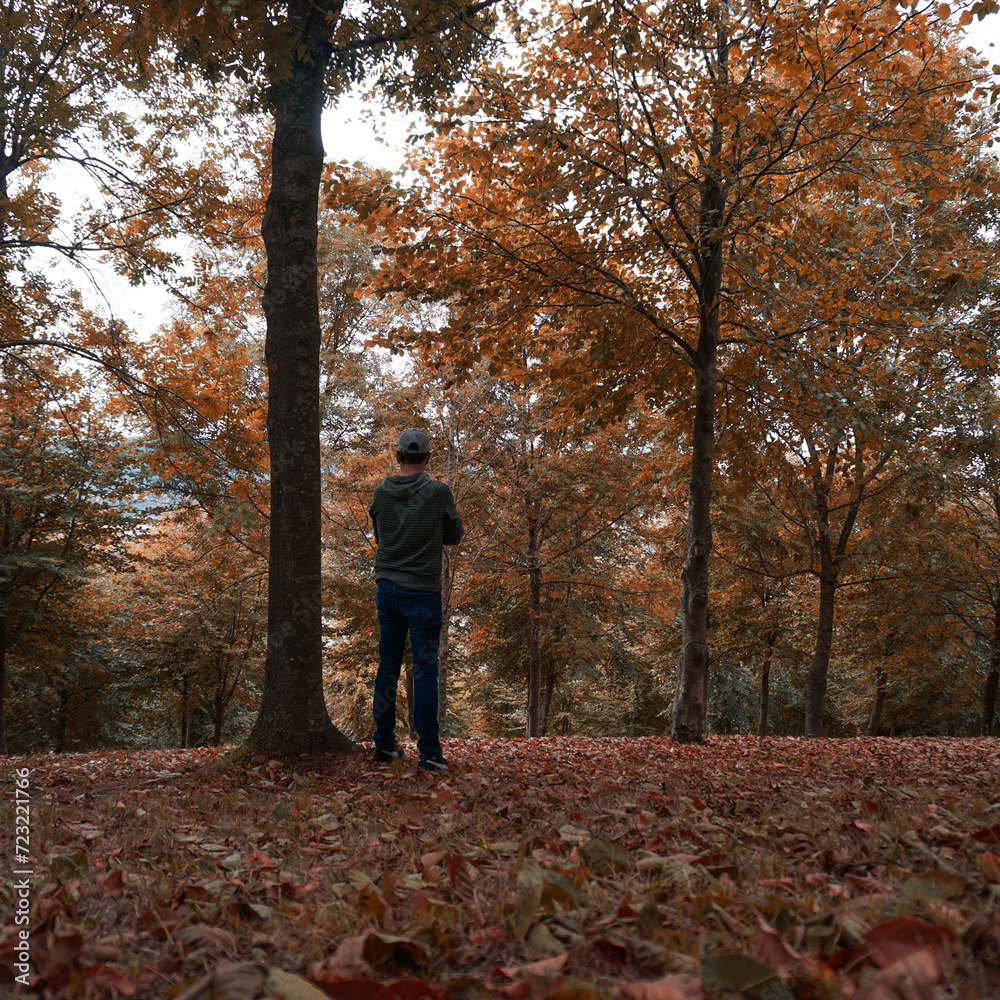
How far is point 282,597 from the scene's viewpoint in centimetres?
480

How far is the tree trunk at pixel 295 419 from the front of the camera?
15.6 feet

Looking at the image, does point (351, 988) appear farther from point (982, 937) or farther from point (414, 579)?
point (414, 579)

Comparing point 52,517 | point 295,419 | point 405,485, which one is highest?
point 52,517

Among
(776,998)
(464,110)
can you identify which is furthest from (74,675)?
(776,998)

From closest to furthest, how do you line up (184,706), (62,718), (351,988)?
1. (351,988)
2. (62,718)
3. (184,706)

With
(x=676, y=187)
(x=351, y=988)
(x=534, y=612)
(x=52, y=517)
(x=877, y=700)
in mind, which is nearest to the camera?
(x=351, y=988)

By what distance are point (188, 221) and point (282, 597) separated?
6217mm

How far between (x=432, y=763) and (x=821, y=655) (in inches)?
430

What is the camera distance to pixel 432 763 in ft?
15.0

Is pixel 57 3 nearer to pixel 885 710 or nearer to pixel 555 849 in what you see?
pixel 555 849

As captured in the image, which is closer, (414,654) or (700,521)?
(414,654)

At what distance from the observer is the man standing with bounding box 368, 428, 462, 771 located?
4.59m

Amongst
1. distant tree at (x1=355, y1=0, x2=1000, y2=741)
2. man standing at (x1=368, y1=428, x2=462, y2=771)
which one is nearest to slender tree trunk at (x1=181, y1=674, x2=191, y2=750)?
distant tree at (x1=355, y1=0, x2=1000, y2=741)

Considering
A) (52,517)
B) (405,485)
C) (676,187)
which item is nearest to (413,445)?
(405,485)
